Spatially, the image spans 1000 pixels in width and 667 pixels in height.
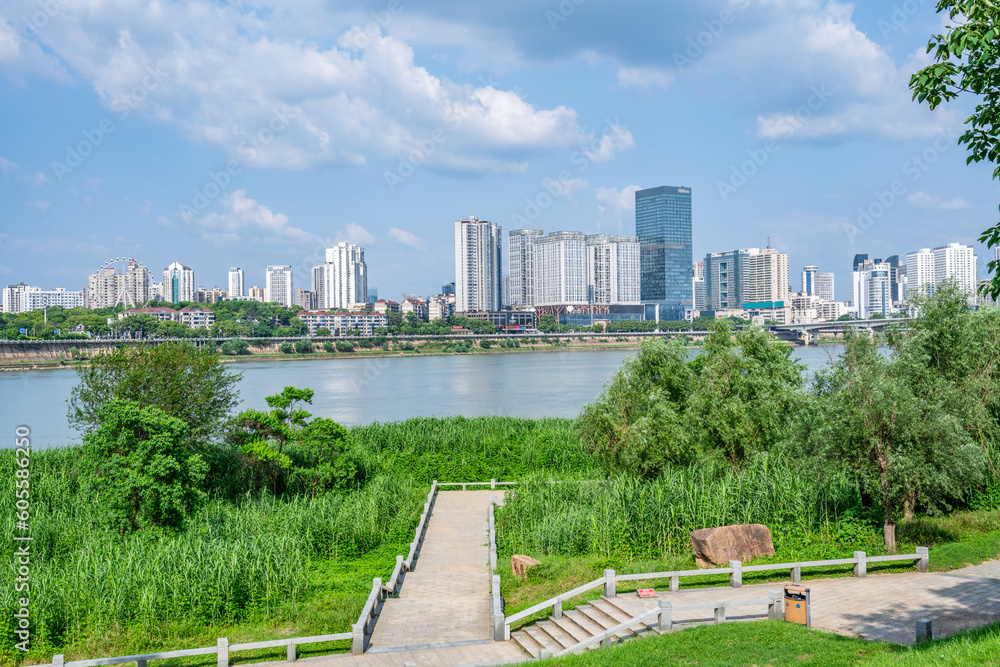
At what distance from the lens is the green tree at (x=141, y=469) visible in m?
14.9

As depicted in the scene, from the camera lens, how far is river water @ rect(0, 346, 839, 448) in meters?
46.2

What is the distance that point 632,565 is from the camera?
12633mm

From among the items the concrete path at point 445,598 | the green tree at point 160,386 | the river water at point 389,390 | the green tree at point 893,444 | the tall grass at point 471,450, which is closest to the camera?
the concrete path at point 445,598

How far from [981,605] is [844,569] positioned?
2328 mm

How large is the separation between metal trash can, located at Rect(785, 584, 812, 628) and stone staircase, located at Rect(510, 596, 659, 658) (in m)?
1.83

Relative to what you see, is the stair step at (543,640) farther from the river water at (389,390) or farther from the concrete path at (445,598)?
the river water at (389,390)

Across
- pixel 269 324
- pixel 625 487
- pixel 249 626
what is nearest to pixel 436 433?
pixel 625 487

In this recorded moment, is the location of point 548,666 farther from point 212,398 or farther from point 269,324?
point 269,324

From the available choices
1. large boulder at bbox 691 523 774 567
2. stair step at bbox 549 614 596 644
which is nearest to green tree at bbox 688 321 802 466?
large boulder at bbox 691 523 774 567

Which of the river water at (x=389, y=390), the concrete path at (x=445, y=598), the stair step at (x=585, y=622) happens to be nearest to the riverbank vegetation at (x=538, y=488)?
the concrete path at (x=445, y=598)

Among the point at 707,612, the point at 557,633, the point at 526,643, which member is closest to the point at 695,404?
the point at 707,612

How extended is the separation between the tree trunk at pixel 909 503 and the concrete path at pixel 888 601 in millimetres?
1472

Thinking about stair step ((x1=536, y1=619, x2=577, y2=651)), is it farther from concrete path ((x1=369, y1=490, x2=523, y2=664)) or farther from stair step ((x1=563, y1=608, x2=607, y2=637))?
concrete path ((x1=369, y1=490, x2=523, y2=664))

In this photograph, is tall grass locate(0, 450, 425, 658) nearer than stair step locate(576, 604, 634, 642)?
No
